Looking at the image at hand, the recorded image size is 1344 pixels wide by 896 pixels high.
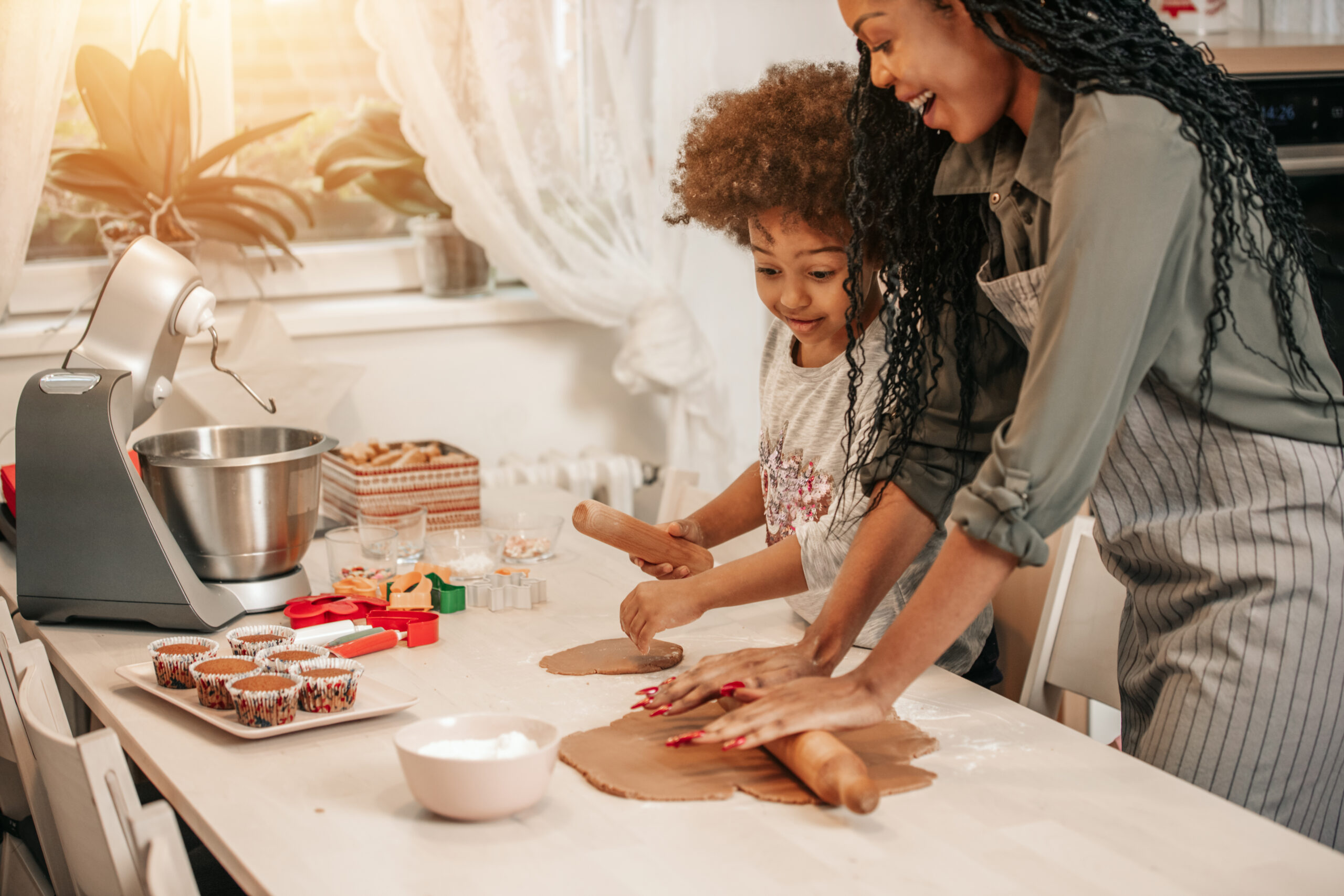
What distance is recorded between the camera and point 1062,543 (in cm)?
152

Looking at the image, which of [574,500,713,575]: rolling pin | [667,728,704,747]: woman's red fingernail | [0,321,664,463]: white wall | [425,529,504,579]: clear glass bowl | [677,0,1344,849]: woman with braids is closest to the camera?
[677,0,1344,849]: woman with braids

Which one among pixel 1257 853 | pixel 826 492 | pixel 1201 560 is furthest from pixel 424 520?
pixel 1257 853

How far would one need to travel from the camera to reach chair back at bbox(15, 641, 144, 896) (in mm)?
848

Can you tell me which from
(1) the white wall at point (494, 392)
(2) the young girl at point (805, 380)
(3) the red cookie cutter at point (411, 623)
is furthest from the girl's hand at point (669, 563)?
(1) the white wall at point (494, 392)

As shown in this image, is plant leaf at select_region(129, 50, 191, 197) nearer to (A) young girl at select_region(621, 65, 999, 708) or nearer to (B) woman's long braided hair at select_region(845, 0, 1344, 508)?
(A) young girl at select_region(621, 65, 999, 708)

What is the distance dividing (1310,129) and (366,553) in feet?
6.31

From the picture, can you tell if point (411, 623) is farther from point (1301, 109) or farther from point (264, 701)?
point (1301, 109)

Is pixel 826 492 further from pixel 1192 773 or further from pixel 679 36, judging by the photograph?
pixel 679 36

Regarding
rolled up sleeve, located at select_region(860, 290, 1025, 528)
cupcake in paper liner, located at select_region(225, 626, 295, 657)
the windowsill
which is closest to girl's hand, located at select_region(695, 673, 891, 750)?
rolled up sleeve, located at select_region(860, 290, 1025, 528)

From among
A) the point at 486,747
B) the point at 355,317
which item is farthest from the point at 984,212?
the point at 355,317

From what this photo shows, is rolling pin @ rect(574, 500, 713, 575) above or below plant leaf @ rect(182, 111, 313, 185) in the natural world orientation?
below

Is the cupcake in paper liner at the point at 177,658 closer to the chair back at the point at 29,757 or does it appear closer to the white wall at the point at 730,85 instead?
the chair back at the point at 29,757

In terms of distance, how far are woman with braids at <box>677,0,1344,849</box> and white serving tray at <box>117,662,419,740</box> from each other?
13.5 inches

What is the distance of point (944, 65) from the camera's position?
100cm
